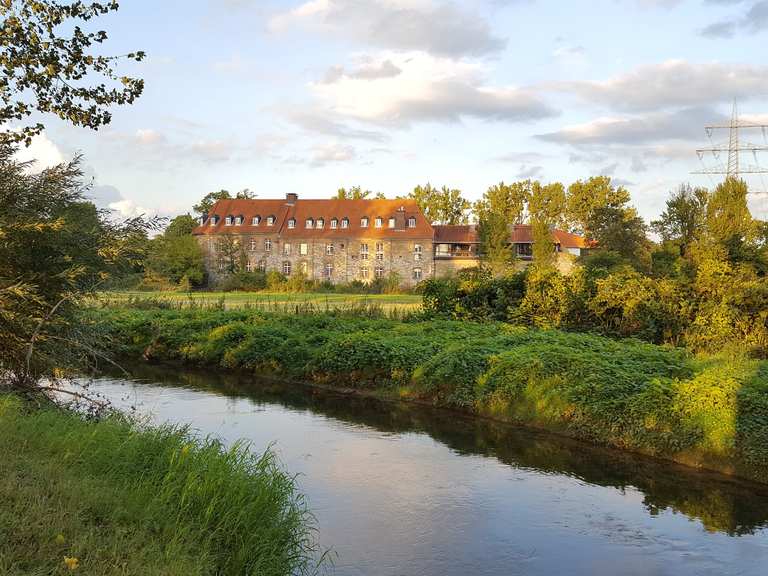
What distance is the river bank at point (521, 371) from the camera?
1121cm

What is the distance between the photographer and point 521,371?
14.5 m

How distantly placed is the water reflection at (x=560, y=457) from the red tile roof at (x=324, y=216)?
56.8 meters

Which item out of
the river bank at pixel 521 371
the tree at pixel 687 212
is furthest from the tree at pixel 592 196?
the river bank at pixel 521 371

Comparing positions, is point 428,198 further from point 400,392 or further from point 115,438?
point 115,438

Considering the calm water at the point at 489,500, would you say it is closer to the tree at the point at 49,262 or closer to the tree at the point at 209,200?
the tree at the point at 49,262

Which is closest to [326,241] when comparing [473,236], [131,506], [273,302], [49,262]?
[473,236]

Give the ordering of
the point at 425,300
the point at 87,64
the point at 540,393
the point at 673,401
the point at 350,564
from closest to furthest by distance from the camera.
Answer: the point at 350,564
the point at 87,64
the point at 673,401
the point at 540,393
the point at 425,300

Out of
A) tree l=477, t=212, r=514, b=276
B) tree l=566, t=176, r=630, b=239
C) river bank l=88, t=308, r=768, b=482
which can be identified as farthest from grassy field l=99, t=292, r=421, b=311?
tree l=566, t=176, r=630, b=239

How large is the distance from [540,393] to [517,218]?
3353 inches

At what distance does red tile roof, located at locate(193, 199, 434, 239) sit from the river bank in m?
50.4

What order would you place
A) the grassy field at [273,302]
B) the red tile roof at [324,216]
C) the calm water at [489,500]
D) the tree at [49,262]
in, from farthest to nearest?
the red tile roof at [324,216]
the grassy field at [273,302]
the tree at [49,262]
the calm water at [489,500]

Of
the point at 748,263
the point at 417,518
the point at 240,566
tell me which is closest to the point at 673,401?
the point at 417,518

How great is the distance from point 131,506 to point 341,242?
6908cm

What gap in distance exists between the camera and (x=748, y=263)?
21.4 meters
